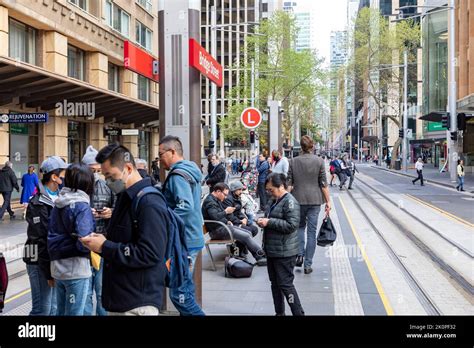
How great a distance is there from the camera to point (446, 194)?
2348 cm

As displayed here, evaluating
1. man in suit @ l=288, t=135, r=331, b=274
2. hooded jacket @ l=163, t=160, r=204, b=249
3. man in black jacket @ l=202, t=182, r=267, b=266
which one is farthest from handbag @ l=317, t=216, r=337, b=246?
hooded jacket @ l=163, t=160, r=204, b=249

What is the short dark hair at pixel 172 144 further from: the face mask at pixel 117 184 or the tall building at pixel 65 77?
the tall building at pixel 65 77

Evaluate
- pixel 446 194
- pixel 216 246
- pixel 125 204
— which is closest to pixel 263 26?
pixel 446 194

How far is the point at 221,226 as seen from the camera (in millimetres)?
8531

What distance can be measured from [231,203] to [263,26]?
1580 inches

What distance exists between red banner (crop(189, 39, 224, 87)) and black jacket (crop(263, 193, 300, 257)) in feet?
5.86

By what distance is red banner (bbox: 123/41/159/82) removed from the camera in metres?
5.06

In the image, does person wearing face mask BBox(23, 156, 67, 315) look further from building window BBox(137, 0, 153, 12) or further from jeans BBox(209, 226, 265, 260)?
building window BBox(137, 0, 153, 12)

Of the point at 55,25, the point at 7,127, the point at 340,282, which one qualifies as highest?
the point at 55,25

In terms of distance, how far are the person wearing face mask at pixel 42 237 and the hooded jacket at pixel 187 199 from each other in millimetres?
1074

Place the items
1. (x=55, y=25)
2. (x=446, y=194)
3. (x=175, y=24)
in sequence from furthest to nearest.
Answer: (x=446, y=194) → (x=55, y=25) → (x=175, y=24)

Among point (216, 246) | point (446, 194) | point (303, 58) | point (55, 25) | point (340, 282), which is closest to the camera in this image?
point (340, 282)

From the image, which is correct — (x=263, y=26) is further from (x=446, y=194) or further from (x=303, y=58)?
(x=446, y=194)
